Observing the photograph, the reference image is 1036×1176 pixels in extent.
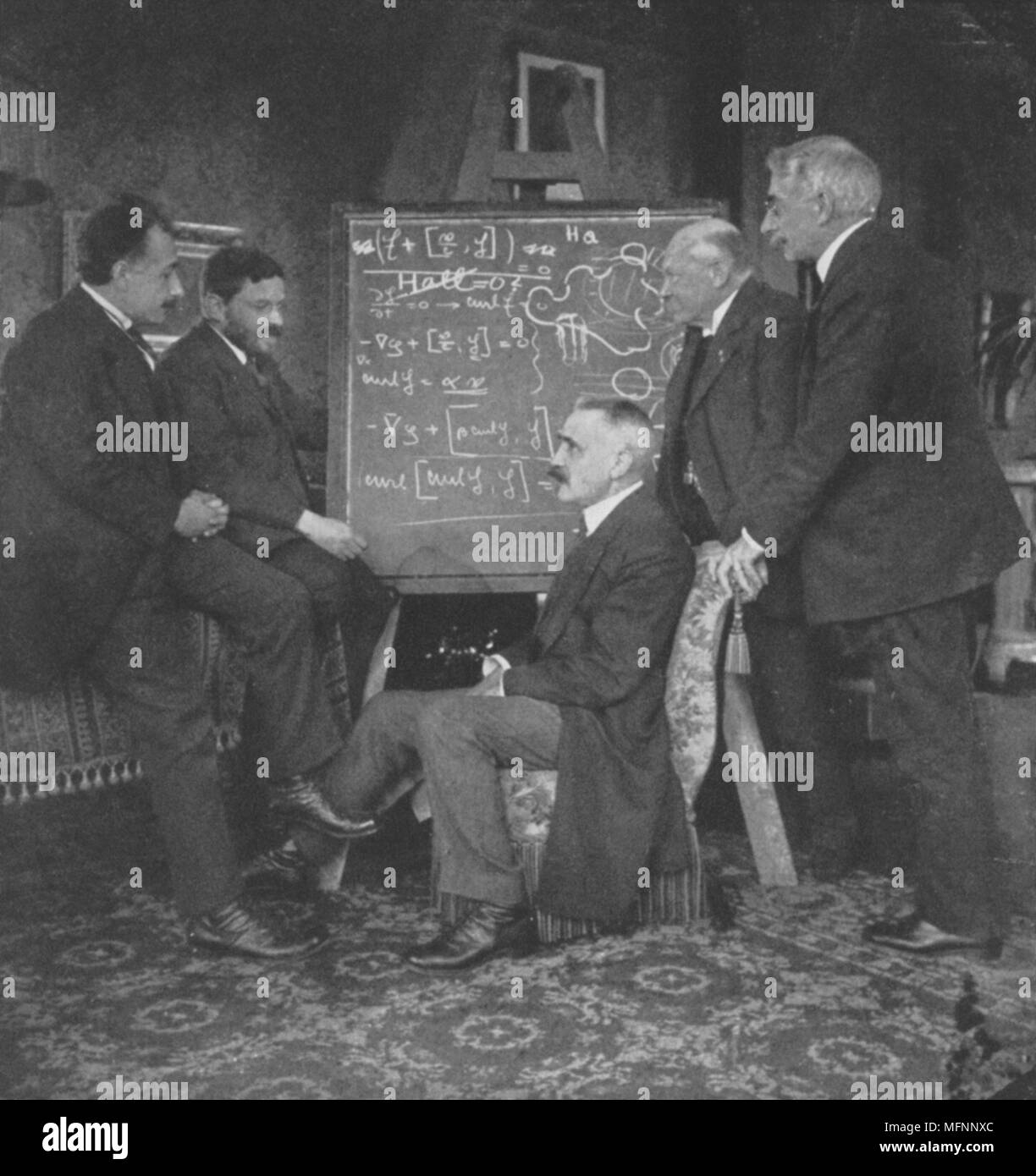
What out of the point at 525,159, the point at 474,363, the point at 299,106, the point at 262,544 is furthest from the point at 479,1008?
the point at 299,106

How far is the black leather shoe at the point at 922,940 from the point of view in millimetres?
2842

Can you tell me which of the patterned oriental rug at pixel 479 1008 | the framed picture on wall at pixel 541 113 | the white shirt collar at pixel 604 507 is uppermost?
the framed picture on wall at pixel 541 113

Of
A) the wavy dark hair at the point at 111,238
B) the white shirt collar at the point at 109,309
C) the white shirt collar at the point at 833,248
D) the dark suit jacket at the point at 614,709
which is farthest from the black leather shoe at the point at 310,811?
the white shirt collar at the point at 833,248

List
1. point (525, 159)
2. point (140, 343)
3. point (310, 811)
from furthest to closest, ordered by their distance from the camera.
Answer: point (525, 159) < point (310, 811) < point (140, 343)

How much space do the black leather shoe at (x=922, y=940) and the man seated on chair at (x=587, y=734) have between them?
0.49 m

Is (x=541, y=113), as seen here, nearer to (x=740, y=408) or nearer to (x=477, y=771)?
(x=740, y=408)

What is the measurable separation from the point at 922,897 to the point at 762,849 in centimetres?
50

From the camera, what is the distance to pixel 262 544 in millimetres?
3410

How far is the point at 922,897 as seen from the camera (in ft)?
9.57

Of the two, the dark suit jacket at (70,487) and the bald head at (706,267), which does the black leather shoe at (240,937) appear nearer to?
the dark suit jacket at (70,487)

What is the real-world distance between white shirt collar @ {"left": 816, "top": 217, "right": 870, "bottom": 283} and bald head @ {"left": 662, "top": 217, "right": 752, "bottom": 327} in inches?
16.7

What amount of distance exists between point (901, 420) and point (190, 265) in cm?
226
